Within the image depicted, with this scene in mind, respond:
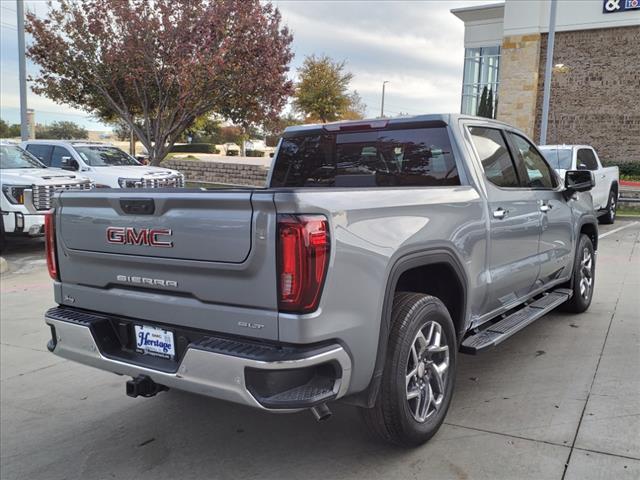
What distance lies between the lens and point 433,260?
3400 millimetres

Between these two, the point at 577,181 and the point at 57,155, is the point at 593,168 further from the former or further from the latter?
the point at 57,155

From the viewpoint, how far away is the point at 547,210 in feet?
16.6

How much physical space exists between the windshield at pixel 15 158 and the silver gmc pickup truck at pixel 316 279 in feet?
28.7

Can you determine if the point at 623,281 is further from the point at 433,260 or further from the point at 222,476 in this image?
the point at 222,476

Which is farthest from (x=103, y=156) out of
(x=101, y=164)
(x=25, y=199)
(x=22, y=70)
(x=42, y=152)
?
(x=22, y=70)

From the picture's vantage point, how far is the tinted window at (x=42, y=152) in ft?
45.1

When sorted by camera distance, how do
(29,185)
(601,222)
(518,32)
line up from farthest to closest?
(518,32)
(601,222)
(29,185)

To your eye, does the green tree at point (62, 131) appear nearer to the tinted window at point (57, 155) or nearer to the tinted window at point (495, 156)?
the tinted window at point (57, 155)

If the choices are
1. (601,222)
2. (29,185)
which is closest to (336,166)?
(29,185)

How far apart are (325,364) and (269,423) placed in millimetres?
1319

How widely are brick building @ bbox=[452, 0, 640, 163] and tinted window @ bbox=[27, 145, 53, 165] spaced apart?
20.7 m

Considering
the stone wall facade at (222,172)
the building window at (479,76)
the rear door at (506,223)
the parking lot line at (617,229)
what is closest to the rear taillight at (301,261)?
the rear door at (506,223)

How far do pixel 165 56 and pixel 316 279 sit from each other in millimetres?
15284

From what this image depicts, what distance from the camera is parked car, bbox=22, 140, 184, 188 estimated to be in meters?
12.8
